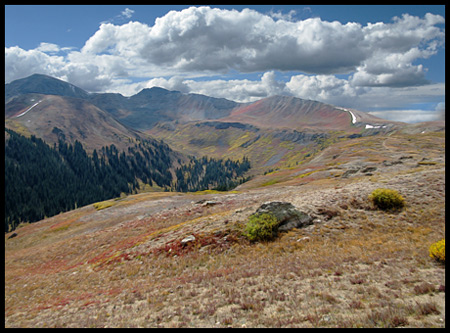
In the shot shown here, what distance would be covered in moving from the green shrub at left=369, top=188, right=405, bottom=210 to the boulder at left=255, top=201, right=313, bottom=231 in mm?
8060

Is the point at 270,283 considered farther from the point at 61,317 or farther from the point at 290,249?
the point at 61,317

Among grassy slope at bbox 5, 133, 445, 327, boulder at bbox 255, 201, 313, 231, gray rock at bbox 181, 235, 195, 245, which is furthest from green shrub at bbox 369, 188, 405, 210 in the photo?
gray rock at bbox 181, 235, 195, 245

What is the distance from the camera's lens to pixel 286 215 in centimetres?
2484

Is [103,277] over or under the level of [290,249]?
under

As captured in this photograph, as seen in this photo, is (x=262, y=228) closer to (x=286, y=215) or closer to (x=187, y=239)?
(x=286, y=215)

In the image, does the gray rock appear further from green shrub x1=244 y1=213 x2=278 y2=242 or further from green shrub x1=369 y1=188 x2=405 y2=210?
green shrub x1=369 y1=188 x2=405 y2=210

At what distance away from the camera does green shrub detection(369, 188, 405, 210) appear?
25.6 metres

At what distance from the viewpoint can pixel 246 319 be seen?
34.9ft

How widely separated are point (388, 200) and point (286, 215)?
443 inches

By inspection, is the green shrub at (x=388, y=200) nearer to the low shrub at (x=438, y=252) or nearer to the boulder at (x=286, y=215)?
the boulder at (x=286, y=215)

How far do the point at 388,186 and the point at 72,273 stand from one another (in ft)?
129

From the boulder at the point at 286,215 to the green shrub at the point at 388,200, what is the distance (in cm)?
806

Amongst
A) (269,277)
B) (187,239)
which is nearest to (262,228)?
(187,239)
